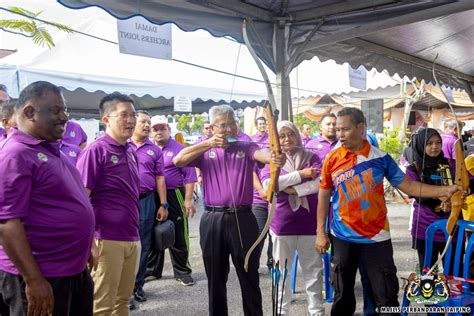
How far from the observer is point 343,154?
8.97 feet

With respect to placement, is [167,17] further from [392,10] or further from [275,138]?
[392,10]

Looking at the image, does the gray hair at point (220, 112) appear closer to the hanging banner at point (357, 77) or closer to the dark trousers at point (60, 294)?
the dark trousers at point (60, 294)

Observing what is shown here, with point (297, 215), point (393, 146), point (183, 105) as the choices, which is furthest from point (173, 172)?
point (393, 146)

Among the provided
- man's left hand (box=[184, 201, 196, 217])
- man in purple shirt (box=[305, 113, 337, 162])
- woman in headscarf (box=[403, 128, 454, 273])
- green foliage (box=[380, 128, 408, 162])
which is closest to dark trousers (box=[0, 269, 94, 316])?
man's left hand (box=[184, 201, 196, 217])

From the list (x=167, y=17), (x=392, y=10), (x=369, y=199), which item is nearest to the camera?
(x=369, y=199)

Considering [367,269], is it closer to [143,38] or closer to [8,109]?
[143,38]

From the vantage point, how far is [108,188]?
255 centimetres

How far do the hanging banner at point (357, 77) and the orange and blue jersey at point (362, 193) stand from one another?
105 inches

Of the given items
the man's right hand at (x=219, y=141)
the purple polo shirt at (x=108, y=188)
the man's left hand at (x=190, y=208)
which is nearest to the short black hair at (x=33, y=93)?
the purple polo shirt at (x=108, y=188)

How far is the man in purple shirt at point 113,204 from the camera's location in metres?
2.52

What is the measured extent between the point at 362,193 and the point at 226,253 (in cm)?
98

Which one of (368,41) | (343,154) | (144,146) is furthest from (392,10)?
(144,146)

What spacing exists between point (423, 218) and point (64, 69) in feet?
16.6

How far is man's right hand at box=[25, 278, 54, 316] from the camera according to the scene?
165cm
